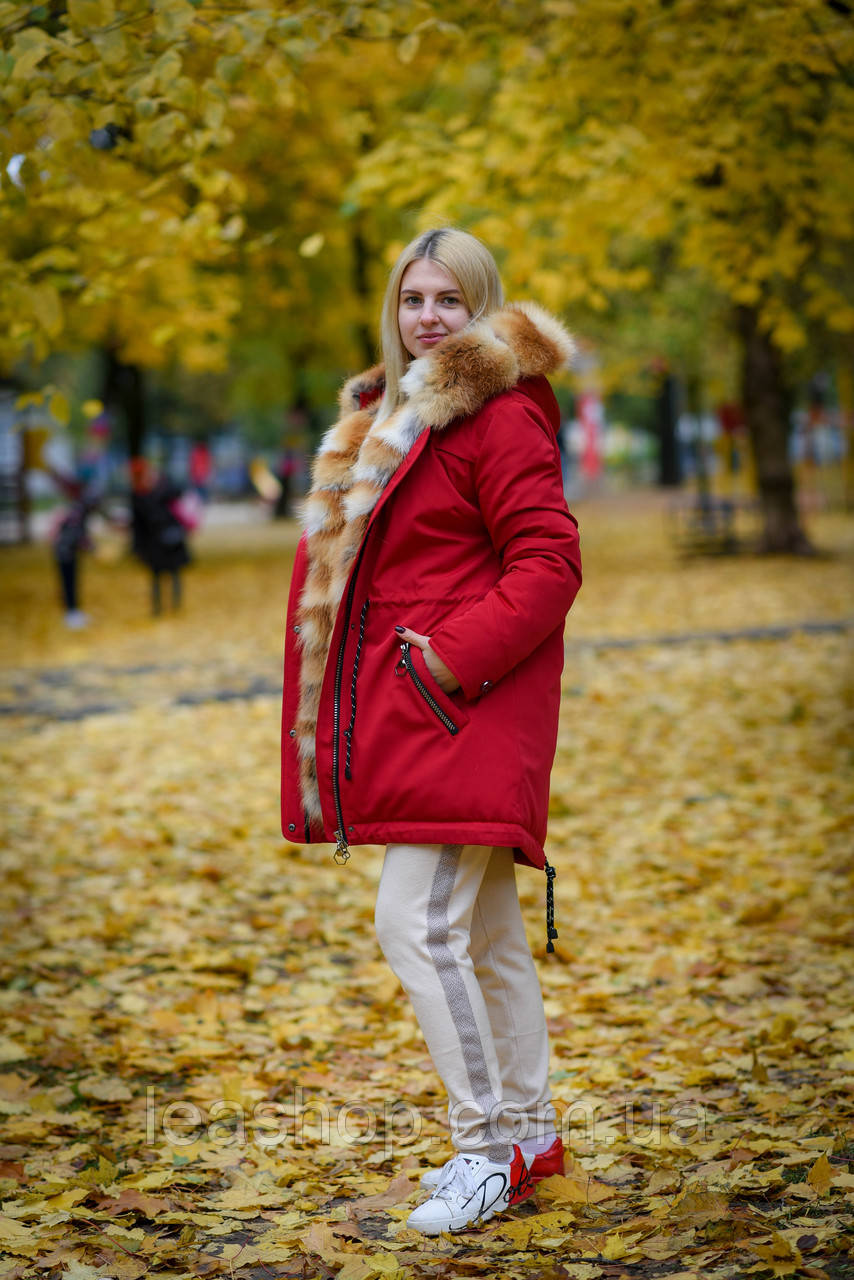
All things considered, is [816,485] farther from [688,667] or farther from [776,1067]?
[776,1067]

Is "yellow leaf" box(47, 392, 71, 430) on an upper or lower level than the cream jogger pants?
upper

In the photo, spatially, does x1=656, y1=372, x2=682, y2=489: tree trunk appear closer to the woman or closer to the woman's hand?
the woman

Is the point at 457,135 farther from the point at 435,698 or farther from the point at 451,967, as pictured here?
the point at 451,967

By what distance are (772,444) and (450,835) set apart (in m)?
17.5

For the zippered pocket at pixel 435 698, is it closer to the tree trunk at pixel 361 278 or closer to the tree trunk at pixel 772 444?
the tree trunk at pixel 772 444

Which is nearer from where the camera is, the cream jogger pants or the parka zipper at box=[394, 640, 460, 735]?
the parka zipper at box=[394, 640, 460, 735]

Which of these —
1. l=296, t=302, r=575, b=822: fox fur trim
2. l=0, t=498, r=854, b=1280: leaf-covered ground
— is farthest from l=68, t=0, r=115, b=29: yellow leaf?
l=0, t=498, r=854, b=1280: leaf-covered ground

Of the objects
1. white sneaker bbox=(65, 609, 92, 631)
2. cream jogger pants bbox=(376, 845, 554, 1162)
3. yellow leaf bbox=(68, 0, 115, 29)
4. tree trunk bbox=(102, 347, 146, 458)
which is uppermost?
tree trunk bbox=(102, 347, 146, 458)

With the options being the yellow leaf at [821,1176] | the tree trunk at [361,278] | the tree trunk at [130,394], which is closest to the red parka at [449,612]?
the yellow leaf at [821,1176]

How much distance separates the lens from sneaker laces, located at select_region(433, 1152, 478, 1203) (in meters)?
3.15

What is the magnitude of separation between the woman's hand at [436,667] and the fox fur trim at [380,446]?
232 mm

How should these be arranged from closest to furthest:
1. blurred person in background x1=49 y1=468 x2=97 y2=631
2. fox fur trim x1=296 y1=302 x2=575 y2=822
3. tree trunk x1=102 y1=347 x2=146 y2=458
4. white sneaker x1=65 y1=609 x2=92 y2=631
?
fox fur trim x1=296 y1=302 x2=575 y2=822
blurred person in background x1=49 y1=468 x2=97 y2=631
white sneaker x1=65 y1=609 x2=92 y2=631
tree trunk x1=102 y1=347 x2=146 y2=458

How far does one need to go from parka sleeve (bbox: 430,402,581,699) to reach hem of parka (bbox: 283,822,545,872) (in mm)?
271

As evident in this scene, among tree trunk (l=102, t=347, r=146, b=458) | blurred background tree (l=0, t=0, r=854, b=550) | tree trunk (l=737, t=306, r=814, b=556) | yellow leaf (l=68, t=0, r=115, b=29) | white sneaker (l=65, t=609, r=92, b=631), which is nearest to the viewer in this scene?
yellow leaf (l=68, t=0, r=115, b=29)
